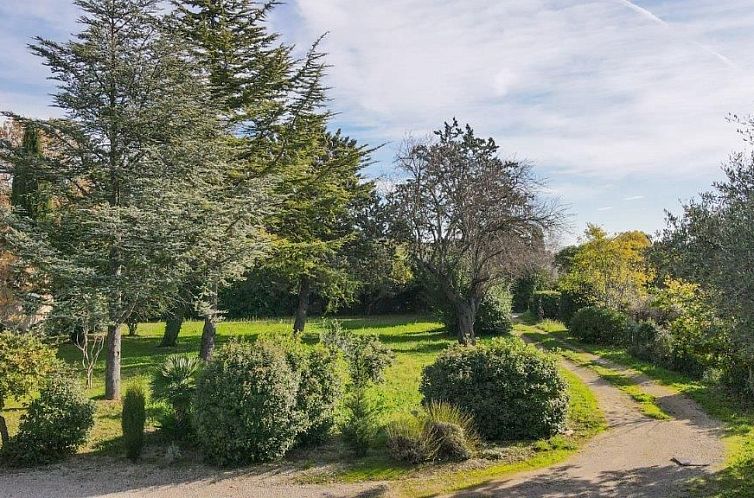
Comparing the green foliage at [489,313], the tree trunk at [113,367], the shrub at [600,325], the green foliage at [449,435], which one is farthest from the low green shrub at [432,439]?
the green foliage at [489,313]

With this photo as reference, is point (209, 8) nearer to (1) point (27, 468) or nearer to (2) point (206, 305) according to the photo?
(2) point (206, 305)

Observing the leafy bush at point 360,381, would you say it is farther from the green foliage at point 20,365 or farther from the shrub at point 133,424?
the green foliage at point 20,365

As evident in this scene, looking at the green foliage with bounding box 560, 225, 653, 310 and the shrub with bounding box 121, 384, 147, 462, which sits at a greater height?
the green foliage with bounding box 560, 225, 653, 310

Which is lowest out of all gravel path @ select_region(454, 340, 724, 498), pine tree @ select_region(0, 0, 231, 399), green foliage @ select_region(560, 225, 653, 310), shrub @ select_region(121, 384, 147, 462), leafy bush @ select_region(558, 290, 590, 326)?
gravel path @ select_region(454, 340, 724, 498)

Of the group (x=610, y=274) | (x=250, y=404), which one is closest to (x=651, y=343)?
(x=610, y=274)

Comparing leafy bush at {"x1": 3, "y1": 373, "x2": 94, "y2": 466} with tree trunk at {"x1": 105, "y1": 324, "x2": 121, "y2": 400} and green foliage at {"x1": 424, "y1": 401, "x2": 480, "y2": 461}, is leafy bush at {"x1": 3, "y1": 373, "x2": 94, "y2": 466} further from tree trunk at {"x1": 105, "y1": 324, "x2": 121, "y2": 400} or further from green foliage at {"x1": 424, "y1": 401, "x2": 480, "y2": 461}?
green foliage at {"x1": 424, "y1": 401, "x2": 480, "y2": 461}

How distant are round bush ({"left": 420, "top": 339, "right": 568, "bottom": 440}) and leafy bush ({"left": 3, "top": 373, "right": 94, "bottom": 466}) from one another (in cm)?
574

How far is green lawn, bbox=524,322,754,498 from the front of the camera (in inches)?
269

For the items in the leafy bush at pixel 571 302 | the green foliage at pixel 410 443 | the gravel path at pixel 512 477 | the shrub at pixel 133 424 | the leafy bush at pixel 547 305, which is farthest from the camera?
the leafy bush at pixel 547 305

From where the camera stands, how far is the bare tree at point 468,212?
17594 mm

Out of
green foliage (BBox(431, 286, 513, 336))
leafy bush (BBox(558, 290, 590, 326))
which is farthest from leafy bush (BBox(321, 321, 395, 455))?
leafy bush (BBox(558, 290, 590, 326))

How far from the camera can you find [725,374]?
11977 mm

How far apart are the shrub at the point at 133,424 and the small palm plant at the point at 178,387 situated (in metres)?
0.43

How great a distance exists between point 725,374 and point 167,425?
1129cm
